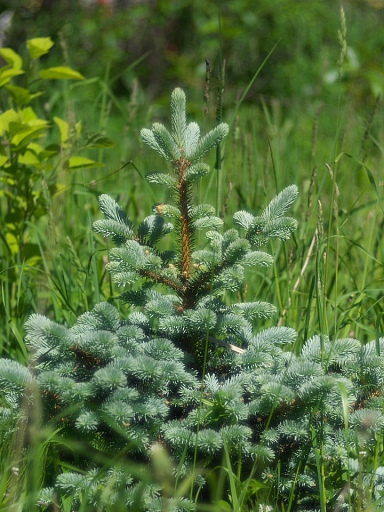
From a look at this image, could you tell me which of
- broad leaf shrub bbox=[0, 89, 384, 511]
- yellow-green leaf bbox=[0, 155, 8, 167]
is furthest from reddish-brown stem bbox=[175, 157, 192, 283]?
yellow-green leaf bbox=[0, 155, 8, 167]

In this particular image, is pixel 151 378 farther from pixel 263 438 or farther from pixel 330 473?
pixel 330 473

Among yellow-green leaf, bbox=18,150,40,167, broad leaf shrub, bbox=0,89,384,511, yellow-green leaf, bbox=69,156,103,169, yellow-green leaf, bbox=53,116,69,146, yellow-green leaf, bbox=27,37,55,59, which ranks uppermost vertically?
yellow-green leaf, bbox=27,37,55,59

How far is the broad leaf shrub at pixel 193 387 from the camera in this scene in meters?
1.46

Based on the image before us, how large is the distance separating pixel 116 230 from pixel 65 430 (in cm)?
42

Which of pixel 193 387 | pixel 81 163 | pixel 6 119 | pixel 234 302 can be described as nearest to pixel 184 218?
pixel 193 387

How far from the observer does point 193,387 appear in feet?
5.16

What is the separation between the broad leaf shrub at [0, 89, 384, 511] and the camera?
4.79 ft

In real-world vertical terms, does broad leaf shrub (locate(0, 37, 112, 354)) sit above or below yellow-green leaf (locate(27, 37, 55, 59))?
below

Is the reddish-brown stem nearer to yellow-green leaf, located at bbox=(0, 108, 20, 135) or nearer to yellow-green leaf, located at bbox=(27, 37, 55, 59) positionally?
yellow-green leaf, located at bbox=(0, 108, 20, 135)

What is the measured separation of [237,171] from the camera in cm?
308

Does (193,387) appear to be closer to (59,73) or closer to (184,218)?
(184,218)

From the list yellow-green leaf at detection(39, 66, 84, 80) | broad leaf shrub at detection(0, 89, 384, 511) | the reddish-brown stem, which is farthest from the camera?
yellow-green leaf at detection(39, 66, 84, 80)

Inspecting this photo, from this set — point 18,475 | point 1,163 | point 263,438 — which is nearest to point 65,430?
point 18,475

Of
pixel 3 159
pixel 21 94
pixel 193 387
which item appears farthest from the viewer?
pixel 21 94
